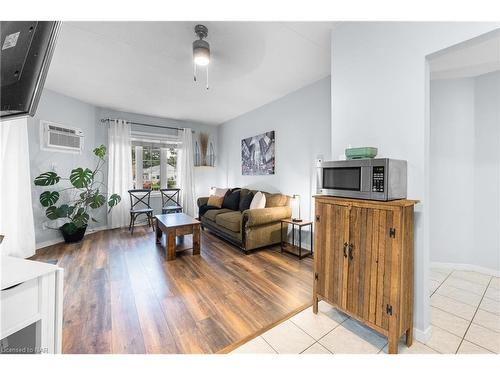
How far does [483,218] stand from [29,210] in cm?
594

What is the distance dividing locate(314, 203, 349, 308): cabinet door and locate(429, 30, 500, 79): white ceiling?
1.27 metres

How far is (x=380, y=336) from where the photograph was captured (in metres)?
1.49

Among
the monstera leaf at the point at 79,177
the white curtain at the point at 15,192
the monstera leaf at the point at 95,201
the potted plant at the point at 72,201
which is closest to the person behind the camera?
the white curtain at the point at 15,192

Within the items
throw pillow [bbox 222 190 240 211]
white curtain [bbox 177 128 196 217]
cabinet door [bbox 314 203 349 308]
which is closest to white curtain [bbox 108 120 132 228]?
white curtain [bbox 177 128 196 217]

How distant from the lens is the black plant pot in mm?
3529

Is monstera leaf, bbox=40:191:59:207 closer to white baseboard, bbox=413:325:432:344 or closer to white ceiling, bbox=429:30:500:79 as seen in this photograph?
white baseboard, bbox=413:325:432:344

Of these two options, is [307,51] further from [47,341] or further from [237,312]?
[47,341]

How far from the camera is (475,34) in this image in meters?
1.21

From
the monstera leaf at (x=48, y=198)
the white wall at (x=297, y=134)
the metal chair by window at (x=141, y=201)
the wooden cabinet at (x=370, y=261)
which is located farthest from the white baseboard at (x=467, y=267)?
the monstera leaf at (x=48, y=198)

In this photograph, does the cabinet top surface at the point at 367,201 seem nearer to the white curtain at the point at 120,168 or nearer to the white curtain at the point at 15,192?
the white curtain at the point at 15,192

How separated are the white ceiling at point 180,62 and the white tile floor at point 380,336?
2.60 metres

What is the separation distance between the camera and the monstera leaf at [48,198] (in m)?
3.26

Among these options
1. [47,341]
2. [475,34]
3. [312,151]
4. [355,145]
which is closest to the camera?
[47,341]
